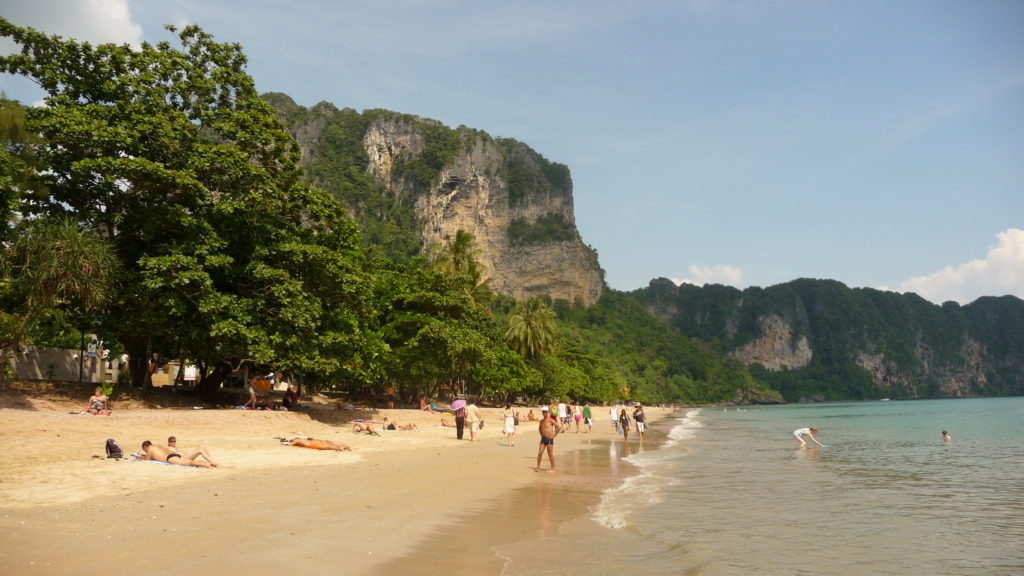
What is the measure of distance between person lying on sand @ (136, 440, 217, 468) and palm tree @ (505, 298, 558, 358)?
164ft

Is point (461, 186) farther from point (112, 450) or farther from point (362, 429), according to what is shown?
point (112, 450)

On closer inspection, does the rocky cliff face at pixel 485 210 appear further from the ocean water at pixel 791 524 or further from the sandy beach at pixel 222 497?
the ocean water at pixel 791 524

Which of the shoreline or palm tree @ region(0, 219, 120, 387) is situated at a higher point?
palm tree @ region(0, 219, 120, 387)

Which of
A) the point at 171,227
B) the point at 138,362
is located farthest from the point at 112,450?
the point at 138,362

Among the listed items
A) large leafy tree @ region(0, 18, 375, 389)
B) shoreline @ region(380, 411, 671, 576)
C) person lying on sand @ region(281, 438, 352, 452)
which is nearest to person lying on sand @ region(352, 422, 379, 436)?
large leafy tree @ region(0, 18, 375, 389)

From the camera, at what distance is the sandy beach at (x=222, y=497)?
6191 millimetres

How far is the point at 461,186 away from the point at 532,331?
95.4 meters

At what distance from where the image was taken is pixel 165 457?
40.4 ft

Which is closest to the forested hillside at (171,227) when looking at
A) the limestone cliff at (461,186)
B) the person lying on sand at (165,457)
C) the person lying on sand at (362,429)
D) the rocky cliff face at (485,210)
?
the person lying on sand at (362,429)

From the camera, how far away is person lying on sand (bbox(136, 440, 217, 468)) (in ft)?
40.2

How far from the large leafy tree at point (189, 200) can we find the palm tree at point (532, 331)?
128 ft

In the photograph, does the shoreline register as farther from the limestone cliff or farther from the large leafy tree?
the limestone cliff

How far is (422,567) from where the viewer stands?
6.21 meters

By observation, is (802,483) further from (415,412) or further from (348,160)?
(348,160)
